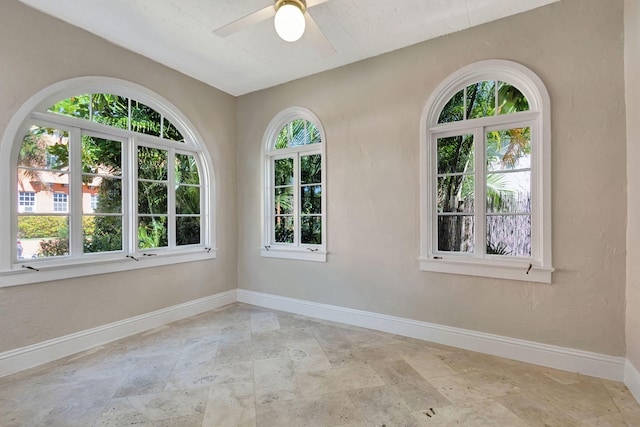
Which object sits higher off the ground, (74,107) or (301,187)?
(74,107)

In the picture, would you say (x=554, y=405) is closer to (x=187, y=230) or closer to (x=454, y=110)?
(x=454, y=110)

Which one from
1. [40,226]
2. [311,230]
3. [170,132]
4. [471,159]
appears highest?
[170,132]

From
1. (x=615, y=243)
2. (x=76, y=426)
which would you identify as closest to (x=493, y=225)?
(x=615, y=243)

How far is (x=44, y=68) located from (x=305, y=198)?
2.82 metres

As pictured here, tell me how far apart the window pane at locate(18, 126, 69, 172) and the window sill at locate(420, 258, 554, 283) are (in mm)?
3654

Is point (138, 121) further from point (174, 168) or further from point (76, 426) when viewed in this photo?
point (76, 426)

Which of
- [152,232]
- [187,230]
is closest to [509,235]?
[187,230]

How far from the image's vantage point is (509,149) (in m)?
2.68

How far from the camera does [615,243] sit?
2229 mm

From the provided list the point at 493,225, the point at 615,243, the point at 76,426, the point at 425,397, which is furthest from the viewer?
the point at 493,225

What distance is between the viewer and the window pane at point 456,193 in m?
2.84

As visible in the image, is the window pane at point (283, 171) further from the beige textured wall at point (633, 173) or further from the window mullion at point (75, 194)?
the beige textured wall at point (633, 173)

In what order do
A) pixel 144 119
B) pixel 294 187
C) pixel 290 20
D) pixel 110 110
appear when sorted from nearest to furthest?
pixel 290 20 → pixel 110 110 → pixel 144 119 → pixel 294 187

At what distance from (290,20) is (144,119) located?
7.94ft
